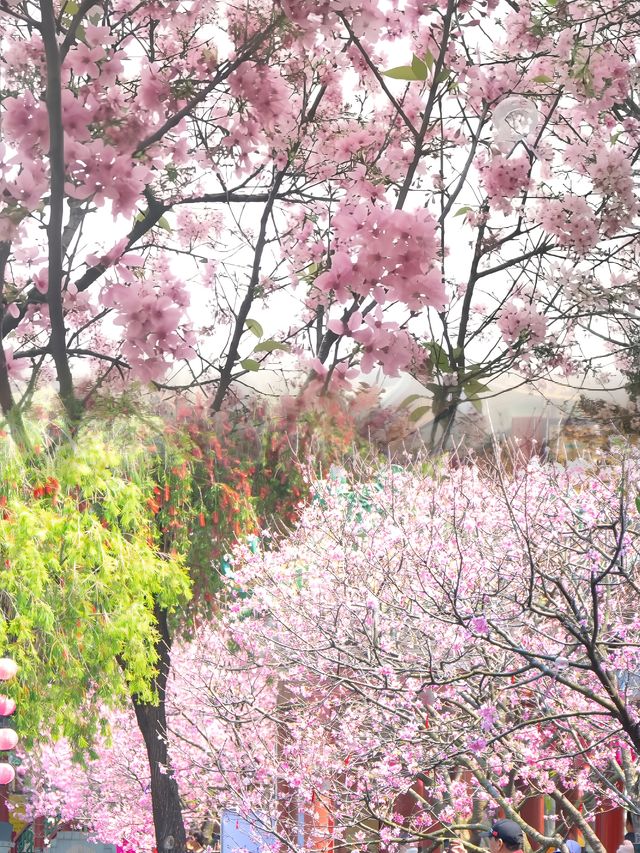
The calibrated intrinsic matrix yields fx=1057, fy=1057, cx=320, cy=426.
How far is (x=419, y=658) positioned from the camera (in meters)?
9.12

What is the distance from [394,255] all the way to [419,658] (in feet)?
26.3

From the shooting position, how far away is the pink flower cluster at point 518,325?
6.07ft

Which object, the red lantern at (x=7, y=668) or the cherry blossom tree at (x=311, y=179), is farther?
the red lantern at (x=7, y=668)

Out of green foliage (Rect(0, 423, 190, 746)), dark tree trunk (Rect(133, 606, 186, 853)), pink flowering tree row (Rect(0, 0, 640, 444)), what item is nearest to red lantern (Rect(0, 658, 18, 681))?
green foliage (Rect(0, 423, 190, 746))

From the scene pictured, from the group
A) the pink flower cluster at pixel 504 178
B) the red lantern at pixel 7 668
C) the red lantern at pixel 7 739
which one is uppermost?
the pink flower cluster at pixel 504 178

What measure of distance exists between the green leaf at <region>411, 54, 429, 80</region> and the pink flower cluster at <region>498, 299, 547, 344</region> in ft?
1.37

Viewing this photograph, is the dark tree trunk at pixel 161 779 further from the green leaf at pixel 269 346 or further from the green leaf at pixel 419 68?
the green leaf at pixel 419 68

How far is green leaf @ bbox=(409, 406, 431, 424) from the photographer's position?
1.85 meters

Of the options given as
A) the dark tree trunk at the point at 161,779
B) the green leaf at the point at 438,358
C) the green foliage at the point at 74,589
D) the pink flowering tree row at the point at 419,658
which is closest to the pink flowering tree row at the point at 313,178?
the green leaf at the point at 438,358

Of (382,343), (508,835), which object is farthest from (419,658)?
(382,343)

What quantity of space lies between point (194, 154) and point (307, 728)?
980cm

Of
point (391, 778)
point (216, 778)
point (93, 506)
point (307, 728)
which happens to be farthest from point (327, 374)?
point (216, 778)

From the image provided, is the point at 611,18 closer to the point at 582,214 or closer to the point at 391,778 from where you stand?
the point at 582,214

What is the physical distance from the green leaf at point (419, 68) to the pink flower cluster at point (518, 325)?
0.42 meters
